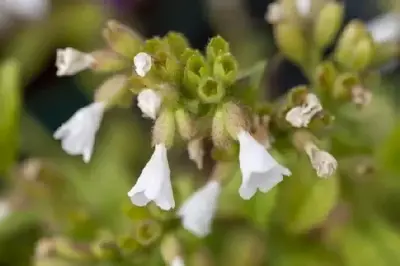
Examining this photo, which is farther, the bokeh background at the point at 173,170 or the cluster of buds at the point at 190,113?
the bokeh background at the point at 173,170

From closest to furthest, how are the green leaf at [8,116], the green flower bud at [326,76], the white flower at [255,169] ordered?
the white flower at [255,169]
the green flower bud at [326,76]
the green leaf at [8,116]

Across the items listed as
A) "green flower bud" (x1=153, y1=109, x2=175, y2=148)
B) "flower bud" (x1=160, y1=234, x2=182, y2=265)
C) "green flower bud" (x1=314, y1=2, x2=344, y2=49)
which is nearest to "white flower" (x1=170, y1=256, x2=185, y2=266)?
"flower bud" (x1=160, y1=234, x2=182, y2=265)

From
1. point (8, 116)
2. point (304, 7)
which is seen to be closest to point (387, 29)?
point (304, 7)

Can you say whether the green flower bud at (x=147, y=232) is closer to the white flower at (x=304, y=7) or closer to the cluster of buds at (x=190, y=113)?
the cluster of buds at (x=190, y=113)

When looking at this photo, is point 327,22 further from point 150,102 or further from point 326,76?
point 150,102

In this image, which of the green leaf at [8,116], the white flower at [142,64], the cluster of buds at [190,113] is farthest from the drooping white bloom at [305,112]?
the green leaf at [8,116]

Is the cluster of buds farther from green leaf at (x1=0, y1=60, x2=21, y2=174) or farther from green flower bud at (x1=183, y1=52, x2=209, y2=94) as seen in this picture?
green leaf at (x1=0, y1=60, x2=21, y2=174)

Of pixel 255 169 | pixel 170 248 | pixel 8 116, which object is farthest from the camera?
pixel 8 116
